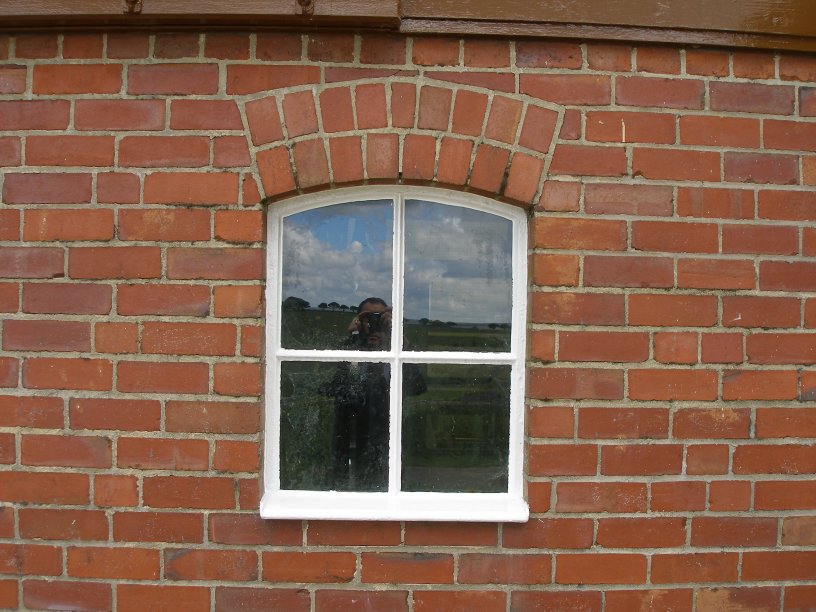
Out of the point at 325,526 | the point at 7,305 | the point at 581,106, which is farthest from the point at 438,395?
the point at 7,305

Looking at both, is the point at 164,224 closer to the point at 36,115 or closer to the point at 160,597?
the point at 36,115

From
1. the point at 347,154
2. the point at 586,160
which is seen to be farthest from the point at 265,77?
the point at 586,160

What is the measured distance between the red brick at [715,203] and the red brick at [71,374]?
2.07 metres

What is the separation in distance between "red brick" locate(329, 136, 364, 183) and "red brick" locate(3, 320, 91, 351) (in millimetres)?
1030

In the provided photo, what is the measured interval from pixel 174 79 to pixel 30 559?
1.74 m

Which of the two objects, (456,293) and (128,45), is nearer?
(128,45)

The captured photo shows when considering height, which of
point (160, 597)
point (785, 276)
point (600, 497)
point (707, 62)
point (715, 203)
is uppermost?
point (707, 62)

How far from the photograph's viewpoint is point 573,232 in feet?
7.30

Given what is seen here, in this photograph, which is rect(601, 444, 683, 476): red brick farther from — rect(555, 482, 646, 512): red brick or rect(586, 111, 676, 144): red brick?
rect(586, 111, 676, 144): red brick

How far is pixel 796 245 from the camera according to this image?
2264 mm

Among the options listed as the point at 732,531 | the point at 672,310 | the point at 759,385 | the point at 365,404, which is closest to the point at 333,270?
the point at 365,404

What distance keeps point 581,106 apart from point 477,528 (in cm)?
151

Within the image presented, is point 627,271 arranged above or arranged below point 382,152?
below

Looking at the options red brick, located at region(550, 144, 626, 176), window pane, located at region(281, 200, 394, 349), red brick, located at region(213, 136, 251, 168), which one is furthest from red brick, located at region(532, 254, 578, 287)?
red brick, located at region(213, 136, 251, 168)
